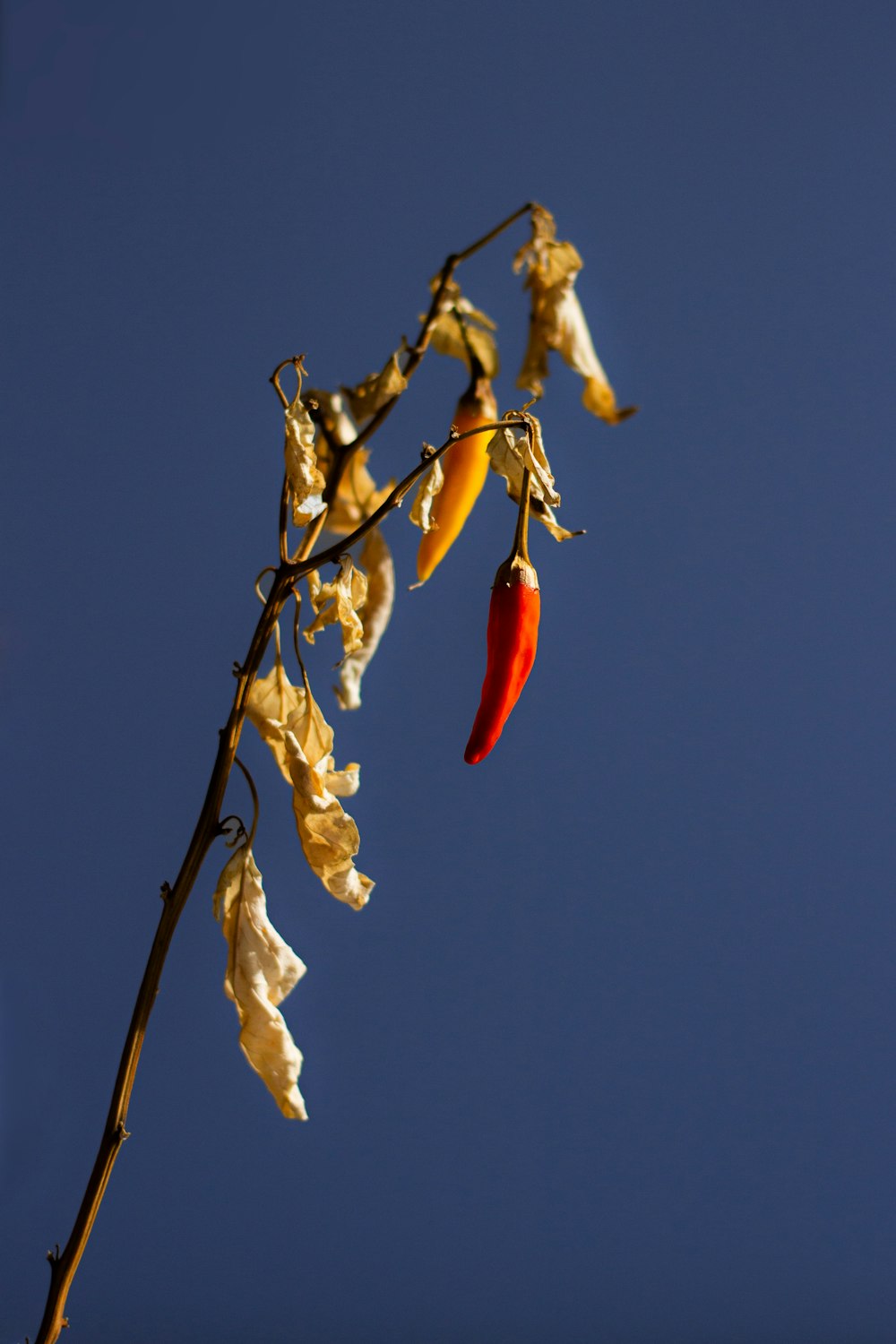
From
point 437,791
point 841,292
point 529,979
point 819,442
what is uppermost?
point 841,292

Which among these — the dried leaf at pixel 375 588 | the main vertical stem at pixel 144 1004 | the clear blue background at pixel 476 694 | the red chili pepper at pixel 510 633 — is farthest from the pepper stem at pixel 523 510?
the clear blue background at pixel 476 694

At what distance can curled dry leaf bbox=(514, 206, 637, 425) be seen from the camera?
706 millimetres

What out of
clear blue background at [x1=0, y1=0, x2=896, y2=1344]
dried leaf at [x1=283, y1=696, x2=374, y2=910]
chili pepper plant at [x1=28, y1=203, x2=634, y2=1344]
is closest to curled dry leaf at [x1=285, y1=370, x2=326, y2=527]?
chili pepper plant at [x1=28, y1=203, x2=634, y2=1344]

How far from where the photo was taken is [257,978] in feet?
1.83

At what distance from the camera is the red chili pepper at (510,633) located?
56 centimetres

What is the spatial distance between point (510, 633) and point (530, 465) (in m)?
0.08

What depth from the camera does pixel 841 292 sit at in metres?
1.36

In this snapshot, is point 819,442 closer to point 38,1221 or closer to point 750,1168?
point 750,1168

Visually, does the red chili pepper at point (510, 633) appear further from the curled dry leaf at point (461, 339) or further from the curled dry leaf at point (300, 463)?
the curled dry leaf at point (461, 339)

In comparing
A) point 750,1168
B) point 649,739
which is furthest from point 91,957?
point 750,1168

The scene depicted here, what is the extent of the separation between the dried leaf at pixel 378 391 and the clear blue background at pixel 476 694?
1.73 ft

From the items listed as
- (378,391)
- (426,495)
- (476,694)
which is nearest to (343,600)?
(426,495)

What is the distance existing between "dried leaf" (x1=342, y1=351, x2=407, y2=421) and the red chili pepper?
6.2 inches

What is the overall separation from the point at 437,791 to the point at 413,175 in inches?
26.1
